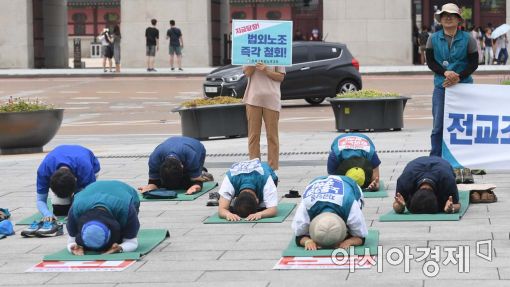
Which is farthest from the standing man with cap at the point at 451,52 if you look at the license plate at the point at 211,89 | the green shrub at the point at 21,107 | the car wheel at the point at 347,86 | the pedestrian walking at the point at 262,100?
the car wheel at the point at 347,86

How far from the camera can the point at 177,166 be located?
1330cm

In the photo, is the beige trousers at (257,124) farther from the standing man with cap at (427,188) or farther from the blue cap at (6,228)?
the blue cap at (6,228)

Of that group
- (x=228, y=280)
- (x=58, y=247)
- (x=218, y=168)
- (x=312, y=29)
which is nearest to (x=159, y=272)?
(x=228, y=280)

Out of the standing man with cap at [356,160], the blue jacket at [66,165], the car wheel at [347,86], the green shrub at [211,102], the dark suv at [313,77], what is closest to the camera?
the blue jacket at [66,165]

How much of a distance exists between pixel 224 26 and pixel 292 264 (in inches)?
1676

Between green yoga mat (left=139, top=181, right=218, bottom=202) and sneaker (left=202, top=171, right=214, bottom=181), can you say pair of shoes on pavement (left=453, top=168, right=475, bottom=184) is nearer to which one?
green yoga mat (left=139, top=181, right=218, bottom=202)

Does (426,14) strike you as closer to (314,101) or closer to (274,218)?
(314,101)

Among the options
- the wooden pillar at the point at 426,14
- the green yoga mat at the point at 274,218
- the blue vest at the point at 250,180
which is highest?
the wooden pillar at the point at 426,14

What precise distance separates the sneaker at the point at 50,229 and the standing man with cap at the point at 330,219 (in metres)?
2.45

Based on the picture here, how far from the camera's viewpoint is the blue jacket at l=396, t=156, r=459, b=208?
11.3 m

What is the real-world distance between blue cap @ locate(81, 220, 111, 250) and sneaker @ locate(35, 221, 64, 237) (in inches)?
55.1

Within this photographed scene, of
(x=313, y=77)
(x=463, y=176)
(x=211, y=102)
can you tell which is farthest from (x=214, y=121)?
(x=313, y=77)

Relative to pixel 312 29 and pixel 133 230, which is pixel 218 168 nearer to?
pixel 133 230

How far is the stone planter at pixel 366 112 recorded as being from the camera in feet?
72.7
